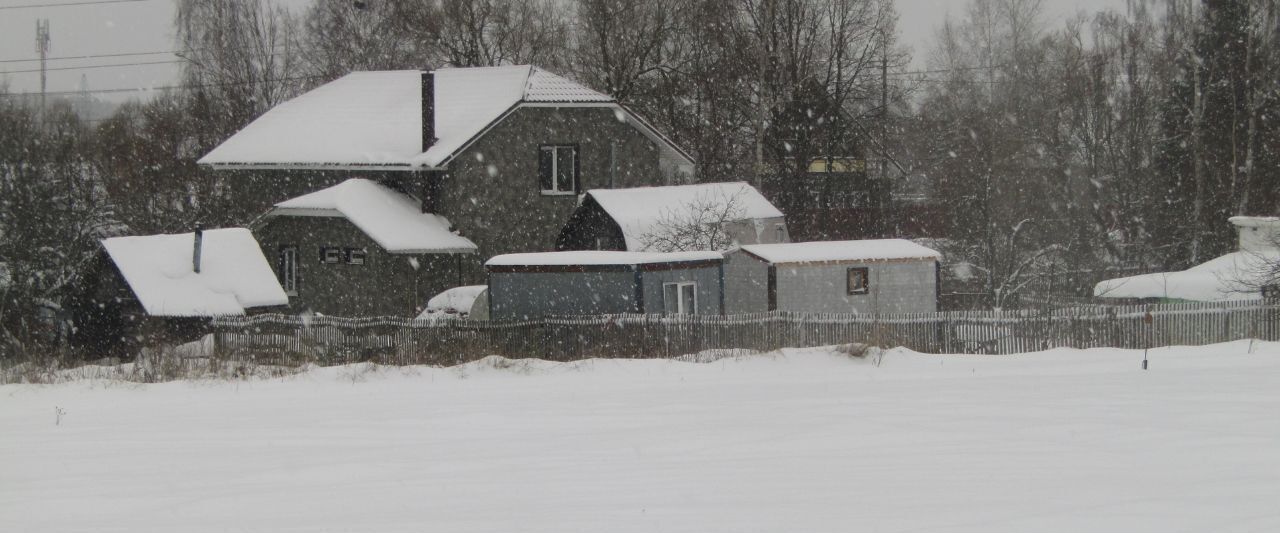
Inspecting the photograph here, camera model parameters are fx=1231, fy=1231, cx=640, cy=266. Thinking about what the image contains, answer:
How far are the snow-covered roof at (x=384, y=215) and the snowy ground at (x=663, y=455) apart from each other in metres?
11.4

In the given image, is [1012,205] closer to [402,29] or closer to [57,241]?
[402,29]

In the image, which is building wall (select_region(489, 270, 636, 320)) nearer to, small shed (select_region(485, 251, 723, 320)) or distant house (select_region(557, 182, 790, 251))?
small shed (select_region(485, 251, 723, 320))

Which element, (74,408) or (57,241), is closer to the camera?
(74,408)

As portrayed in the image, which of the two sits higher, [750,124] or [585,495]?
[750,124]

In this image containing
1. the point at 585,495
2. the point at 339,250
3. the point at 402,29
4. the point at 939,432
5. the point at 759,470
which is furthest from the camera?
the point at 402,29

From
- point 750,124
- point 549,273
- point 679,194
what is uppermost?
point 750,124

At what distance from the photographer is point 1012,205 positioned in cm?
4778

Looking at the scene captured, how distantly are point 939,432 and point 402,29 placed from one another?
39.3m

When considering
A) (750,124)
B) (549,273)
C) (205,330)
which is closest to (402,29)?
(750,124)

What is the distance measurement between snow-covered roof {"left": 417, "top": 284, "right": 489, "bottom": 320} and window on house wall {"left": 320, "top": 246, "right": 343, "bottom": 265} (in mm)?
3519

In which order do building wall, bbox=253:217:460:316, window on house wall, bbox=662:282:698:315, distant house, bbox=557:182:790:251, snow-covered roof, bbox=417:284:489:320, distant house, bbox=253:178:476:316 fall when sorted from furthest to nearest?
1. building wall, bbox=253:217:460:316
2. distant house, bbox=253:178:476:316
3. distant house, bbox=557:182:790:251
4. snow-covered roof, bbox=417:284:489:320
5. window on house wall, bbox=662:282:698:315

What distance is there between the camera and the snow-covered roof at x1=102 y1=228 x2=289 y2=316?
2631 cm

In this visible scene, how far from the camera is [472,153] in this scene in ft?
103

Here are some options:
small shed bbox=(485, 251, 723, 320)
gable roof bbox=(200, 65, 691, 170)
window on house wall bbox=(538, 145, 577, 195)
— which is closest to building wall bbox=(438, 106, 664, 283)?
window on house wall bbox=(538, 145, 577, 195)
